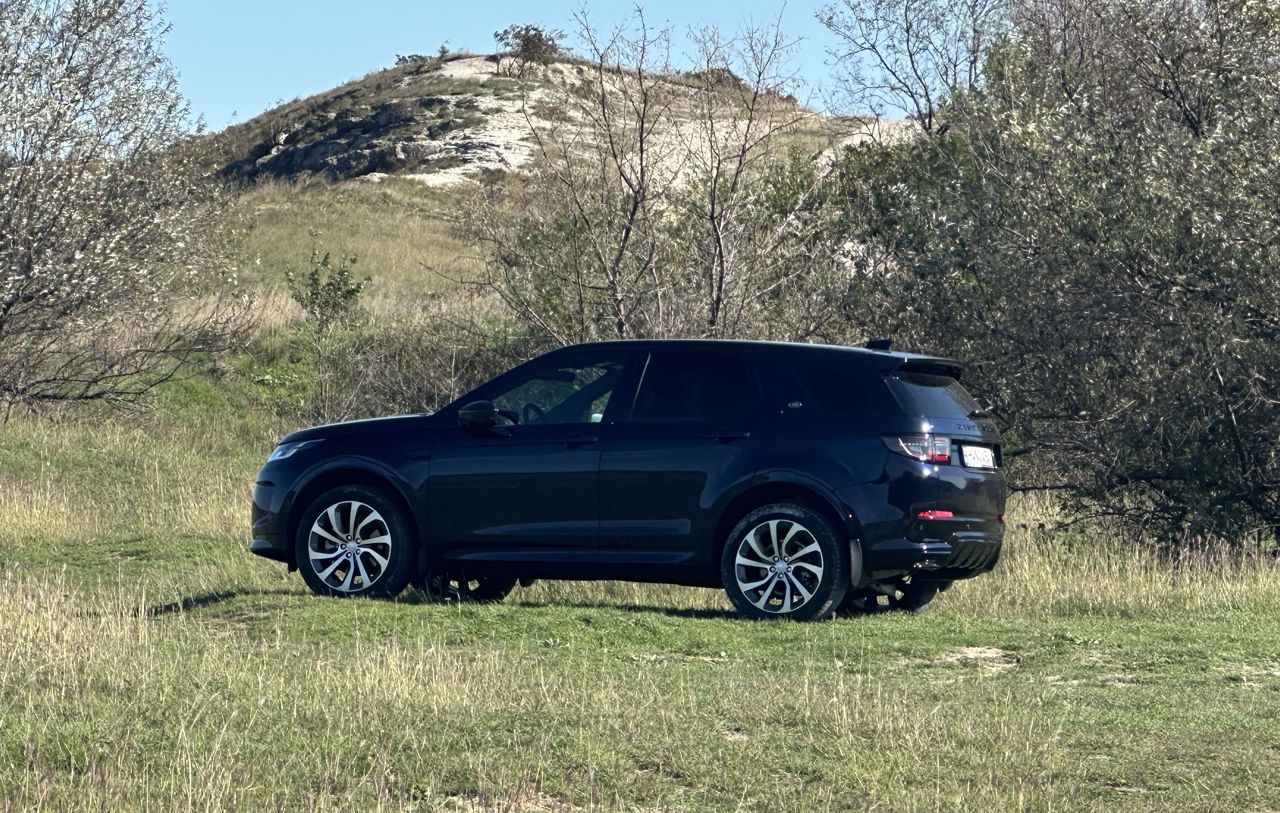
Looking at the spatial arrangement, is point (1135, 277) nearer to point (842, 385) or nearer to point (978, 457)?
point (978, 457)

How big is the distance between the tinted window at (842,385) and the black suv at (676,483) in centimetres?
1

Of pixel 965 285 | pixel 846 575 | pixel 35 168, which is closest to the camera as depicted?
pixel 846 575

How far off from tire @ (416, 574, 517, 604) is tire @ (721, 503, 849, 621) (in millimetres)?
1807

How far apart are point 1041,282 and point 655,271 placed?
16.6ft

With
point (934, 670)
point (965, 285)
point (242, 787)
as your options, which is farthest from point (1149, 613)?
point (242, 787)

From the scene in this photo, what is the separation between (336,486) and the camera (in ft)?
37.9

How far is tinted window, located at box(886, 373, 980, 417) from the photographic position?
10414 mm

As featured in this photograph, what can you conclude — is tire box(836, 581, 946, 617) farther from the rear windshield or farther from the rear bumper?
the rear windshield

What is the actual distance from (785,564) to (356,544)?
2.94m

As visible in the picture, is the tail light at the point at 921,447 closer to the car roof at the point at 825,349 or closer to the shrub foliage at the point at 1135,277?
the car roof at the point at 825,349

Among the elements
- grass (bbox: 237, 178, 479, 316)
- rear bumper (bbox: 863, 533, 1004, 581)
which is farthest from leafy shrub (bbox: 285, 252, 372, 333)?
rear bumper (bbox: 863, 533, 1004, 581)

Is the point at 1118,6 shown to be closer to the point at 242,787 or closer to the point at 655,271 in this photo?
the point at 655,271

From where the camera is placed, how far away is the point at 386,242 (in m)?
47.0

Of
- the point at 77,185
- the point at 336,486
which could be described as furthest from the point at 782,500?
the point at 77,185
